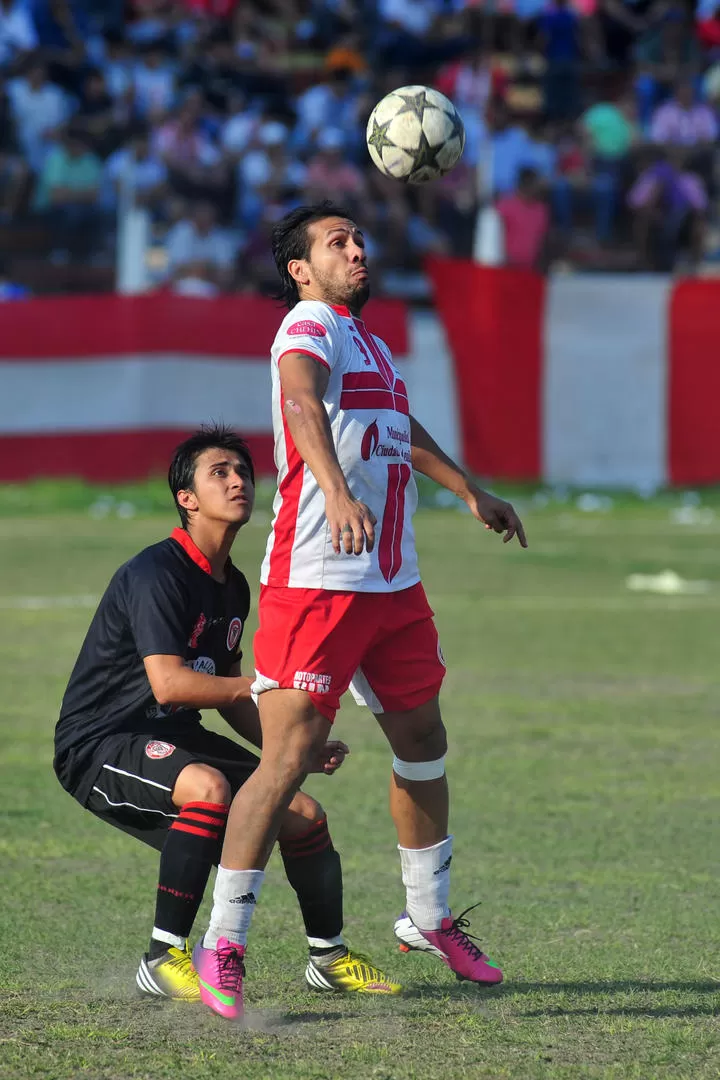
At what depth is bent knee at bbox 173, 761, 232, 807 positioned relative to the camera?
409 cm

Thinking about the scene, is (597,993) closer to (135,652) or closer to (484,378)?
(135,652)

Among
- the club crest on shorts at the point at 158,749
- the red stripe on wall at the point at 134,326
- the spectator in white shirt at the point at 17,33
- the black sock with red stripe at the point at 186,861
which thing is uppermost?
the spectator in white shirt at the point at 17,33

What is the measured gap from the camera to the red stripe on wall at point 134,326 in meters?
15.1

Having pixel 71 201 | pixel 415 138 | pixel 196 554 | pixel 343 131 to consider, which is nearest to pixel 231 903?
pixel 196 554

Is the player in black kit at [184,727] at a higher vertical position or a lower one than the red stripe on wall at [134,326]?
lower

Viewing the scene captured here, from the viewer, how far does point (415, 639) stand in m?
4.25

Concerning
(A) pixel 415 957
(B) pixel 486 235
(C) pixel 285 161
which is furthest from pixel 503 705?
(C) pixel 285 161

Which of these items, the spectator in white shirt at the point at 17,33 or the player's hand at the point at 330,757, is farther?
the spectator in white shirt at the point at 17,33

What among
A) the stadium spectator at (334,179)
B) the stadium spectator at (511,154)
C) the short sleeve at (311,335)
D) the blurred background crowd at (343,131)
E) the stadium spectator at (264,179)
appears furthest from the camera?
the stadium spectator at (511,154)

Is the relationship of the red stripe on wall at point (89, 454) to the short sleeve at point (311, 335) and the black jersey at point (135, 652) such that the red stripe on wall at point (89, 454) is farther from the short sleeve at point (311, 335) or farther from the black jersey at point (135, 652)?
the short sleeve at point (311, 335)

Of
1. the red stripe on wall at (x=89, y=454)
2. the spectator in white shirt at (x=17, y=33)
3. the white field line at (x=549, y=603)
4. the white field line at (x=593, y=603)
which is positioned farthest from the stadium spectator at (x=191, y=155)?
the white field line at (x=593, y=603)

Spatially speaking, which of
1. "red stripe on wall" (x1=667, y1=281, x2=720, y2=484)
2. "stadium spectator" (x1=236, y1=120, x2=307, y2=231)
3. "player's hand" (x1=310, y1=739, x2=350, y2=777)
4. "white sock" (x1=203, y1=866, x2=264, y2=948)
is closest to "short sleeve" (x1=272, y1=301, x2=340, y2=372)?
"player's hand" (x1=310, y1=739, x2=350, y2=777)

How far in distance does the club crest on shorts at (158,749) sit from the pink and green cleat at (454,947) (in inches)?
32.0

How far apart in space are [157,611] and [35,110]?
14491 mm
